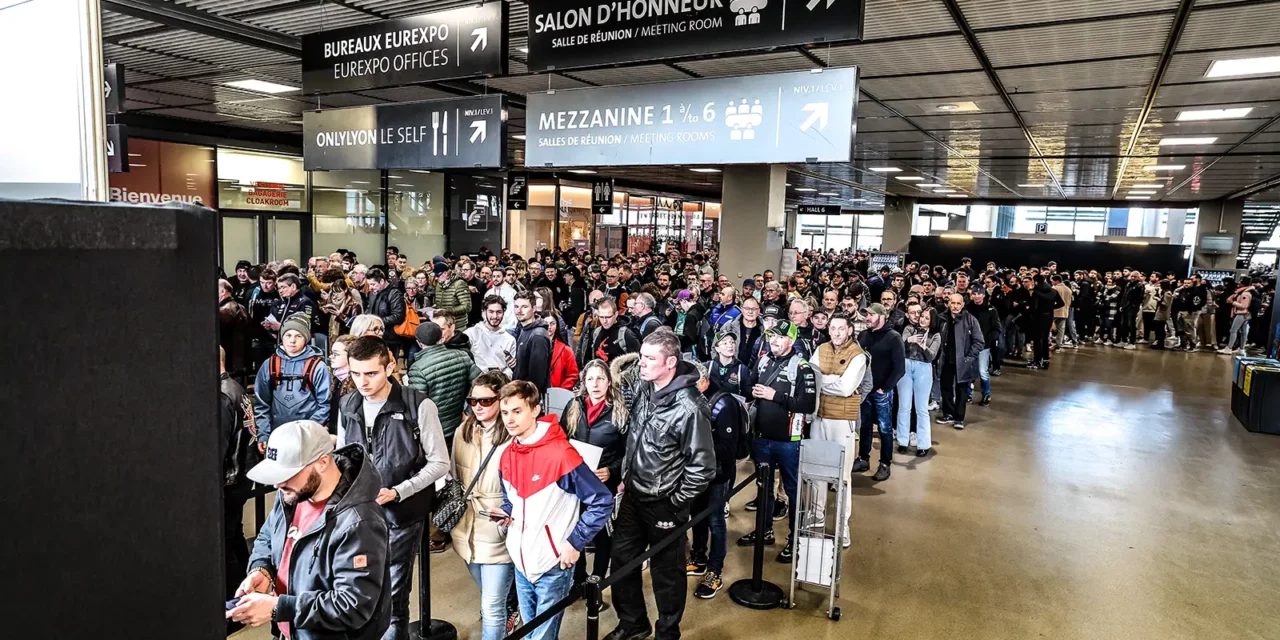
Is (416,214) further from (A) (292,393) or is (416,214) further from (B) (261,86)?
(A) (292,393)

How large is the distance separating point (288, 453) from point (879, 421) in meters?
6.69

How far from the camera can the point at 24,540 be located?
0.64 meters

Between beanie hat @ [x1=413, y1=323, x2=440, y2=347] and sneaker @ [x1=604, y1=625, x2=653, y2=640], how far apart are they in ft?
7.78

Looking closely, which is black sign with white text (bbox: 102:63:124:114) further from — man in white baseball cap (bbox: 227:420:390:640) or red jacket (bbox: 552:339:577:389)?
man in white baseball cap (bbox: 227:420:390:640)

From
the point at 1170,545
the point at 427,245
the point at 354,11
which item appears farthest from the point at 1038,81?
the point at 427,245

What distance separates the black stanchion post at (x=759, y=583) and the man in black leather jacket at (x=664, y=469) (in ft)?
2.56

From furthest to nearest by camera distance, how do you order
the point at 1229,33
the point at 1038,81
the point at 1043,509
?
the point at 1038,81
the point at 1043,509
the point at 1229,33

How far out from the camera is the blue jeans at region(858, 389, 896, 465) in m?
7.82

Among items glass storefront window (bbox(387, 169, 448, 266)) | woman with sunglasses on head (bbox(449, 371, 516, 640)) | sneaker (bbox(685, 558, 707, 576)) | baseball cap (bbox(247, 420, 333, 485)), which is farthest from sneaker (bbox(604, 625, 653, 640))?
glass storefront window (bbox(387, 169, 448, 266))

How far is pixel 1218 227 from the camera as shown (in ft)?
82.7

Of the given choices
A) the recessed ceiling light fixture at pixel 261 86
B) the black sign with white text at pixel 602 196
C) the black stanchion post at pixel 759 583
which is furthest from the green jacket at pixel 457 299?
the black sign with white text at pixel 602 196

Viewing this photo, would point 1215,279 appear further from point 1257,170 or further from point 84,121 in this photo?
point 84,121

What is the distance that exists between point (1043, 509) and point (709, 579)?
3685 millimetres

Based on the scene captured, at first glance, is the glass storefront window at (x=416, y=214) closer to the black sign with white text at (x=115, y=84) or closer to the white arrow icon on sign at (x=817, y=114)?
the black sign with white text at (x=115, y=84)
